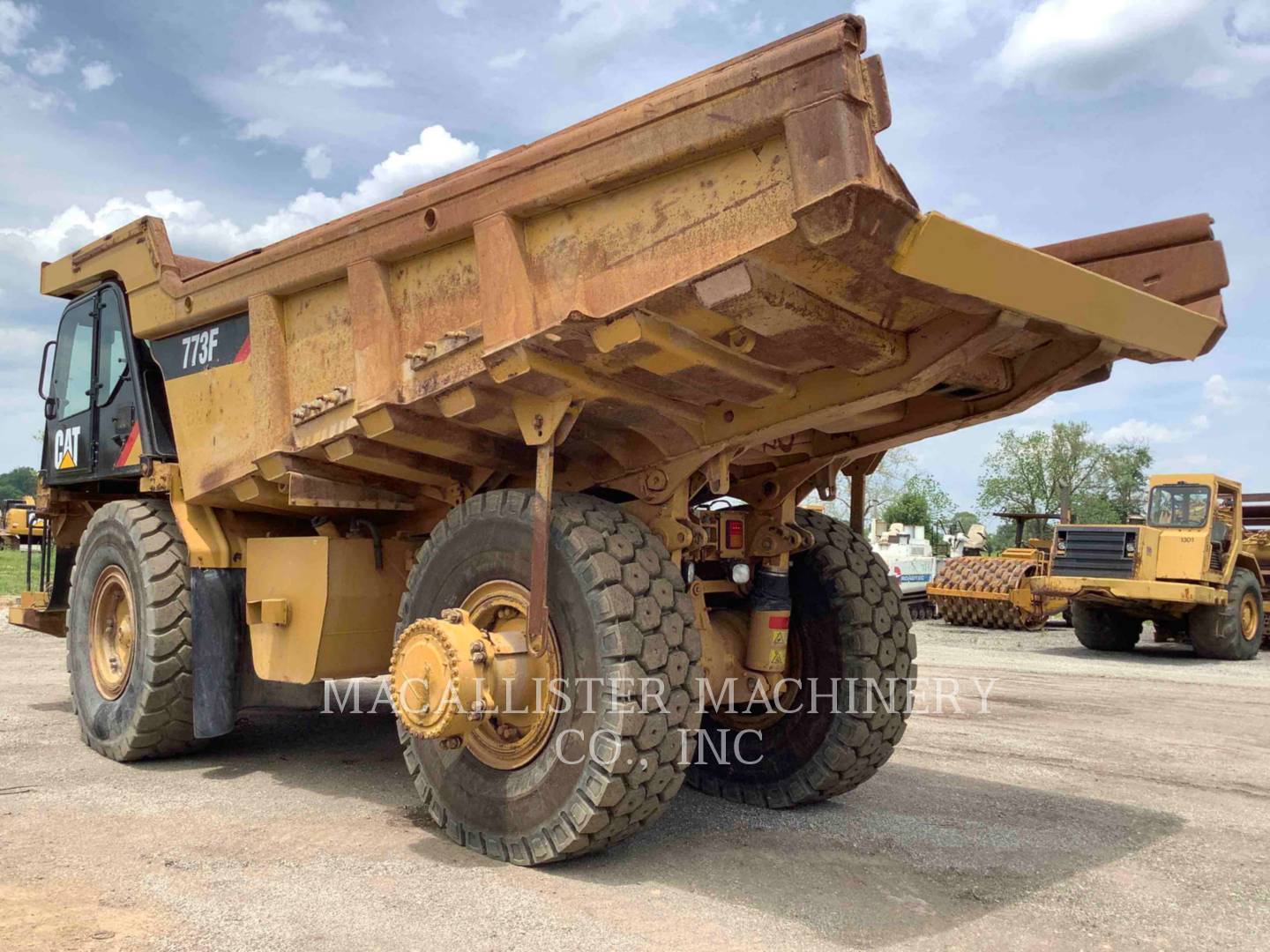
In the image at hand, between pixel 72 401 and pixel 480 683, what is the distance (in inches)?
167

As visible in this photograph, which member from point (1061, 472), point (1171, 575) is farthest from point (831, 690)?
point (1061, 472)

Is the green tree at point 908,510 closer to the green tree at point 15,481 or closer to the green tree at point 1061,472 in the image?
the green tree at point 1061,472

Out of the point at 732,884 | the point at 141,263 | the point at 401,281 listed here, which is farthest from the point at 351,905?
the point at 141,263

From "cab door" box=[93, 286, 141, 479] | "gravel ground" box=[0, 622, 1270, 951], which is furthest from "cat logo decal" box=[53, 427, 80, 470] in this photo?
"gravel ground" box=[0, 622, 1270, 951]

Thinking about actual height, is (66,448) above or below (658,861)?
above

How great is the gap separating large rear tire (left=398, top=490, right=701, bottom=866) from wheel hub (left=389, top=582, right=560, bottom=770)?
6 cm

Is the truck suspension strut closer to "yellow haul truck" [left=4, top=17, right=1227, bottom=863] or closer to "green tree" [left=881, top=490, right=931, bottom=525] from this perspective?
"yellow haul truck" [left=4, top=17, right=1227, bottom=863]

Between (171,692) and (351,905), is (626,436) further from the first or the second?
(171,692)

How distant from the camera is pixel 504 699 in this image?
3.92 metres

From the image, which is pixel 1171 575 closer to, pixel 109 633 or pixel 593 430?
pixel 593 430

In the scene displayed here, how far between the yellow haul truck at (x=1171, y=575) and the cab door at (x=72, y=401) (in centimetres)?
1234

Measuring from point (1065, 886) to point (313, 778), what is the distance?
3399mm

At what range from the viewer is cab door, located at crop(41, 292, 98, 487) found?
6.43 meters

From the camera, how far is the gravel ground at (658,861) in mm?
3248
